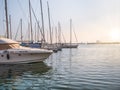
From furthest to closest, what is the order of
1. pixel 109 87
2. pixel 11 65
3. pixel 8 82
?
pixel 11 65 → pixel 8 82 → pixel 109 87

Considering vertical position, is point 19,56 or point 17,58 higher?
point 19,56

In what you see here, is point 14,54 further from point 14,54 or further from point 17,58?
point 17,58

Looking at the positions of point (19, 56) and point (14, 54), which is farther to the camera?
point (19, 56)

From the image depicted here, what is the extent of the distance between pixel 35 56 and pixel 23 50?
170 cm

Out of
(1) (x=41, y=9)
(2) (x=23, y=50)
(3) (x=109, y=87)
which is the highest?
(1) (x=41, y=9)

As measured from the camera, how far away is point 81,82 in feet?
49.7

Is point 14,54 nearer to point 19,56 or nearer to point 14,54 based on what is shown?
point 14,54

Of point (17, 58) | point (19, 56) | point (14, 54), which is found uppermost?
point (14, 54)

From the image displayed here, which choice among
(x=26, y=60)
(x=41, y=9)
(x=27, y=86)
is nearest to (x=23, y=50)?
(x=26, y=60)

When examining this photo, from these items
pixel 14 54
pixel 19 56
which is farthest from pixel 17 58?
pixel 14 54

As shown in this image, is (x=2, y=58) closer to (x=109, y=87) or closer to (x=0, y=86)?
(x=0, y=86)

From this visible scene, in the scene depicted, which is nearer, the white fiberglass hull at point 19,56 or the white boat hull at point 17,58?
the white fiberglass hull at point 19,56

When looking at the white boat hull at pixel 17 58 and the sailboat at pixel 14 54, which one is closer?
the sailboat at pixel 14 54

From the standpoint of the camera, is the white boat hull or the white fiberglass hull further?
the white boat hull
